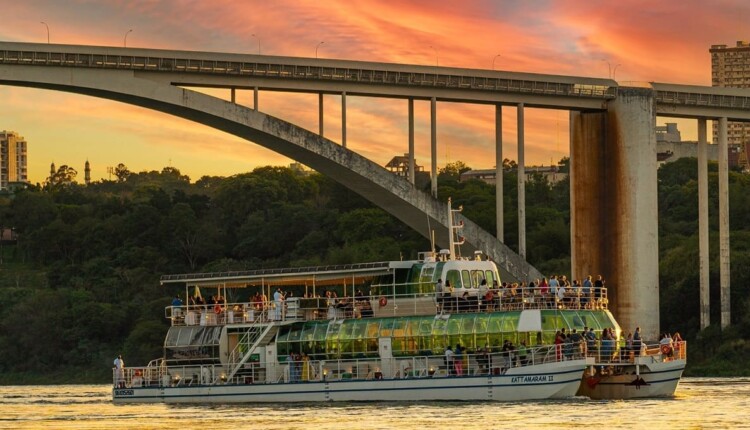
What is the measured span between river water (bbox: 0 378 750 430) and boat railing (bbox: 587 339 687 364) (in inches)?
51.6

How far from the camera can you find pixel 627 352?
57.5m

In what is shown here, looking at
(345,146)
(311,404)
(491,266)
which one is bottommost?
(311,404)

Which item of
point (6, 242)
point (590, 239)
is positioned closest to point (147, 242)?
point (6, 242)

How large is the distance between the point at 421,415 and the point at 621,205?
2927 centimetres

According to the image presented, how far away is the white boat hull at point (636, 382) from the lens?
57000mm

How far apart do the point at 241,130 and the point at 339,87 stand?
4664mm

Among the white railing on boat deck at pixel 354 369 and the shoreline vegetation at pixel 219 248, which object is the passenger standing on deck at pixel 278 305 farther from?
the shoreline vegetation at pixel 219 248

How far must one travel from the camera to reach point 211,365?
201 ft

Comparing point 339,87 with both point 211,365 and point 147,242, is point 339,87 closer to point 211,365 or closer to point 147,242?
point 211,365

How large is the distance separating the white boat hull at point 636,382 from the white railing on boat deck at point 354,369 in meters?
2.40

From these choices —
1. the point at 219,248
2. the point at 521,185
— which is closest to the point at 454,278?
the point at 521,185

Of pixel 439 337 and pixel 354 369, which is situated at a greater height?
pixel 439 337

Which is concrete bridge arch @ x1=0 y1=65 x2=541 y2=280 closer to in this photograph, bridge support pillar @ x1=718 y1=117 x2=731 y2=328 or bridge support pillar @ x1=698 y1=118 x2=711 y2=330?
bridge support pillar @ x1=698 y1=118 x2=711 y2=330

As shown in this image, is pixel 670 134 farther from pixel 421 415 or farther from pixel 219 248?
pixel 421 415
